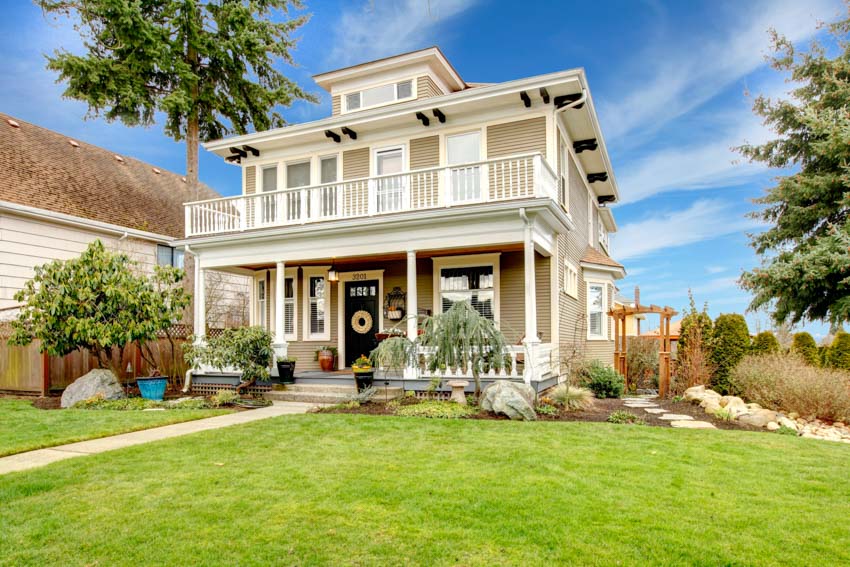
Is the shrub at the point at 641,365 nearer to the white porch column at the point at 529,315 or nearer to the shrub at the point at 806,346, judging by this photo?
the shrub at the point at 806,346

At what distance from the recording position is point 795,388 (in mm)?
9148

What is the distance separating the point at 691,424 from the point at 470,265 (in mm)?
6054

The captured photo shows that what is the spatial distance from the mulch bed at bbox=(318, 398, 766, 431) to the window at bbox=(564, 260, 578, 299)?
132 inches

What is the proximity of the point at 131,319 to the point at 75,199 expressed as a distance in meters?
6.96

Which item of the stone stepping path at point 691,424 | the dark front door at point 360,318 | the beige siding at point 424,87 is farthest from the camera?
the beige siding at point 424,87

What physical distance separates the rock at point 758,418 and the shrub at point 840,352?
7.13 metres

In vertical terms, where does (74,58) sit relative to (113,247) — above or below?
above

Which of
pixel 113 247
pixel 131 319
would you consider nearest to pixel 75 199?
pixel 113 247

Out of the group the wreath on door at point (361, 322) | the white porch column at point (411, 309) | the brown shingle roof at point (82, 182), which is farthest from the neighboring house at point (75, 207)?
the white porch column at point (411, 309)

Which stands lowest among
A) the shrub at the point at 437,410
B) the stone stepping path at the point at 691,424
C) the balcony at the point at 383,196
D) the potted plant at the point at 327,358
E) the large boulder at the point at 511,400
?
the stone stepping path at the point at 691,424

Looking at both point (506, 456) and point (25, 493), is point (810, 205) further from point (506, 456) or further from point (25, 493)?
point (25, 493)

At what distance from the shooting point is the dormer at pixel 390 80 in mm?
14133

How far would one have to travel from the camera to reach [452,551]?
3.43 m

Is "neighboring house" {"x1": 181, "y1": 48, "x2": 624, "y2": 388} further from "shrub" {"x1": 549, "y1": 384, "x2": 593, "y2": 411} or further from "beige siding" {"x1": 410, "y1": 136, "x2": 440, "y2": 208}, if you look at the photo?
"shrub" {"x1": 549, "y1": 384, "x2": 593, "y2": 411}
